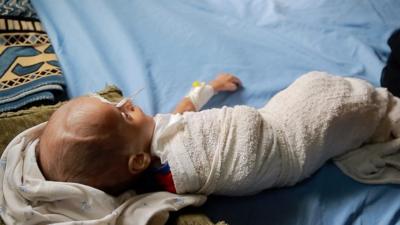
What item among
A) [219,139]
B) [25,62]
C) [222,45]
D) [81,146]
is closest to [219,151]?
[219,139]

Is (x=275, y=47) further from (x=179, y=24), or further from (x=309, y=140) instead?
(x=309, y=140)

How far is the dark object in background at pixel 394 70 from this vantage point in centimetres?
99

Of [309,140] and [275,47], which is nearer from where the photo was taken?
[309,140]

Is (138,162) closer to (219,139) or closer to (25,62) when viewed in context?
(219,139)

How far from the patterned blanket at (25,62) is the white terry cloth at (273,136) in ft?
1.12

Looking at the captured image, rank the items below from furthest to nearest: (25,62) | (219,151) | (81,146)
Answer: (25,62)
(219,151)
(81,146)

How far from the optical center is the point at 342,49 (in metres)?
1.20

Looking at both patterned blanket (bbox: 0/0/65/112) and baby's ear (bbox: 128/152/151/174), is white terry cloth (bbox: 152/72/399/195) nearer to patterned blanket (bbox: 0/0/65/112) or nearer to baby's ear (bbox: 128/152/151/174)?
baby's ear (bbox: 128/152/151/174)

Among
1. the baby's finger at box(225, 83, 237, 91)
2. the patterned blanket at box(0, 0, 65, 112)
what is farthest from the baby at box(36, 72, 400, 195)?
the patterned blanket at box(0, 0, 65, 112)

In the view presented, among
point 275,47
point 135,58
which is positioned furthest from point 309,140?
point 135,58

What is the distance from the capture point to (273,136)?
2.85 feet

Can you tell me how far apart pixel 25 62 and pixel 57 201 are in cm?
53

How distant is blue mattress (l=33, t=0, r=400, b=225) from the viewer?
3.57ft

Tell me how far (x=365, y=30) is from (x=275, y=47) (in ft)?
0.89
